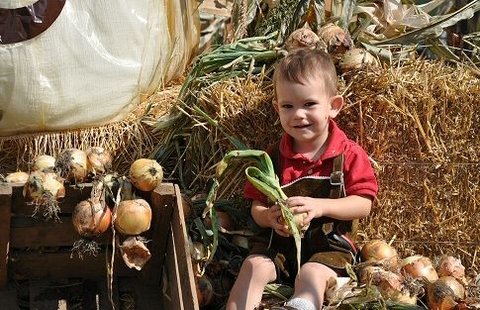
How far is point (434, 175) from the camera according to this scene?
3.63 meters

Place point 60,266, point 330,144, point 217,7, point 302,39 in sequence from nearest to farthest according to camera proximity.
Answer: point 330,144
point 60,266
point 302,39
point 217,7

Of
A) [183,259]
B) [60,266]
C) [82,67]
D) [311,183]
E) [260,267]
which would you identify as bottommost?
[60,266]

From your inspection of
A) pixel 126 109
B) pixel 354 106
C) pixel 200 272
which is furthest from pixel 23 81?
pixel 354 106

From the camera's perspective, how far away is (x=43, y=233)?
3352 millimetres

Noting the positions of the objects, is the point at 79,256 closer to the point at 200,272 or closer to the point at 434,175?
the point at 200,272

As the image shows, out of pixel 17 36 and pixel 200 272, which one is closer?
pixel 200 272

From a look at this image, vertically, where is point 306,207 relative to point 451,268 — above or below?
above

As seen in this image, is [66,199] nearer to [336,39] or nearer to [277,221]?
[277,221]

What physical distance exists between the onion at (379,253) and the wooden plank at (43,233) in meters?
0.96

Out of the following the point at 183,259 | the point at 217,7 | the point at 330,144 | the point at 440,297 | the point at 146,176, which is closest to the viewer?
the point at 183,259

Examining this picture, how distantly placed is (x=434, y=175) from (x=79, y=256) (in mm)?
1401

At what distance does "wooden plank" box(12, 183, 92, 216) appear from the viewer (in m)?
3.24

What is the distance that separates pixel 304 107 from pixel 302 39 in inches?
16.9

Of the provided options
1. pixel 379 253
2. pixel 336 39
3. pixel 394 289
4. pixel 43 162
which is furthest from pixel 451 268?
pixel 43 162
